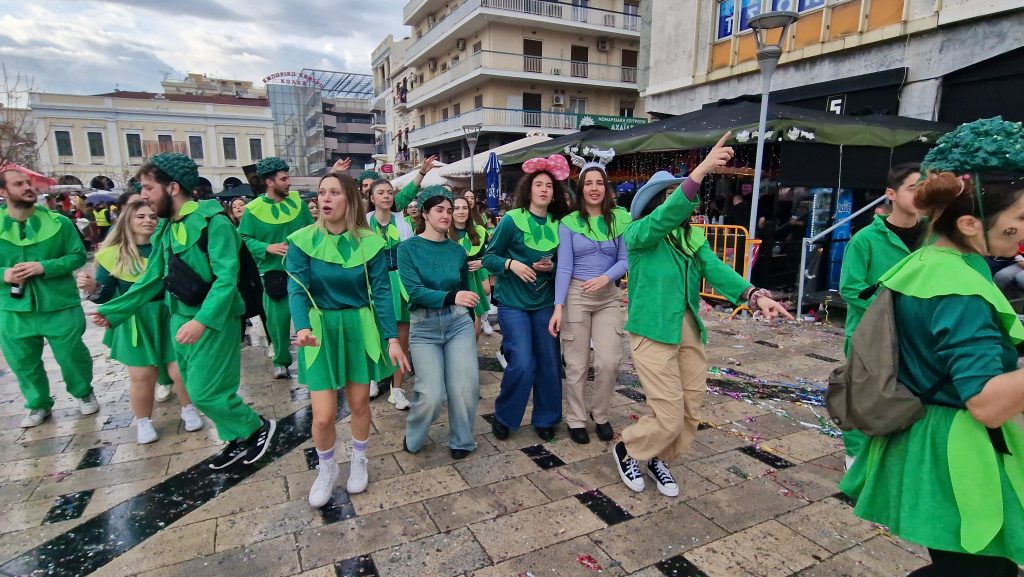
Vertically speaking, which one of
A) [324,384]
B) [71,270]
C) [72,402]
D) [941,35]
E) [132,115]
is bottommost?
[72,402]

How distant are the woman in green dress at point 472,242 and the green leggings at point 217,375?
5.82ft

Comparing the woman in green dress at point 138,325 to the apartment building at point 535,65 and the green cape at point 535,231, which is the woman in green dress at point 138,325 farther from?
the apartment building at point 535,65

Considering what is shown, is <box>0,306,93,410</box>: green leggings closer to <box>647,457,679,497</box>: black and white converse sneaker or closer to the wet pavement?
the wet pavement

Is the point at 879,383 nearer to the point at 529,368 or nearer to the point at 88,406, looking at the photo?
the point at 529,368

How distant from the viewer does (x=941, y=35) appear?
9.75 m

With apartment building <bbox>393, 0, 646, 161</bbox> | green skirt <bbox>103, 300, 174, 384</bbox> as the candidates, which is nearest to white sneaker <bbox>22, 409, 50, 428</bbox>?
green skirt <bbox>103, 300, 174, 384</bbox>

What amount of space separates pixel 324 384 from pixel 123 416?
2684 millimetres

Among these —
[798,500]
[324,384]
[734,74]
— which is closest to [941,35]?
[734,74]

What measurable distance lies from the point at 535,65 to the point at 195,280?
28.1 metres

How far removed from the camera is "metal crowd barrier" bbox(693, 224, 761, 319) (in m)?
7.59

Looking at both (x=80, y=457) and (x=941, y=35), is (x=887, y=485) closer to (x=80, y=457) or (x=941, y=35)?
(x=80, y=457)

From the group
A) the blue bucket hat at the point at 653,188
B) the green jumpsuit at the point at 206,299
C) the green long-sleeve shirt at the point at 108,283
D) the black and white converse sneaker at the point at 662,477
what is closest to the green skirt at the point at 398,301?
the green jumpsuit at the point at 206,299

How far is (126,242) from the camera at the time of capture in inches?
158

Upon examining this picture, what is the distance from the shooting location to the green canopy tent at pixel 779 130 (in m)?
7.15
